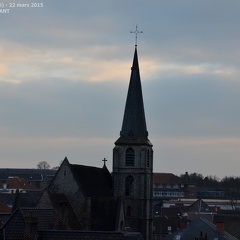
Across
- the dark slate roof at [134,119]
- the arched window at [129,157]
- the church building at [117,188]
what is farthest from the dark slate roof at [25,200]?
the dark slate roof at [134,119]

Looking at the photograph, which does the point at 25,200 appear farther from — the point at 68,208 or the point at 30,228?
the point at 30,228

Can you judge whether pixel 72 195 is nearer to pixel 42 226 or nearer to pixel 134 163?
pixel 134 163

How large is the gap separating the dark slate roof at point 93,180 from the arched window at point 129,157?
8.00ft

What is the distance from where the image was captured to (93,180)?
6831 cm

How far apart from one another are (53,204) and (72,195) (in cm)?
486

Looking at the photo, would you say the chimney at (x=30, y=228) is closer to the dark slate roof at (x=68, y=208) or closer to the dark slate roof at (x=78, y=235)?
the dark slate roof at (x=78, y=235)

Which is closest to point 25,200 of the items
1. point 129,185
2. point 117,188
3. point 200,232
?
point 117,188

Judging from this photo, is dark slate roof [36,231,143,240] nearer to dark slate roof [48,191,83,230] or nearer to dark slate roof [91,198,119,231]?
dark slate roof [48,191,83,230]

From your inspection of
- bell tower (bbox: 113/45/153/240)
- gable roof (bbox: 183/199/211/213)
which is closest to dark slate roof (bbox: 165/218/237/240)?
bell tower (bbox: 113/45/153/240)

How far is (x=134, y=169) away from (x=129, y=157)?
1152mm

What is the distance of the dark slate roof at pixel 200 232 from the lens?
229 feet

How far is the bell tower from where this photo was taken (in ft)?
234

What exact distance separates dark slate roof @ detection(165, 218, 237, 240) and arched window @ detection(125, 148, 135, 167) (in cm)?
845

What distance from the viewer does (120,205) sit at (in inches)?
2601
